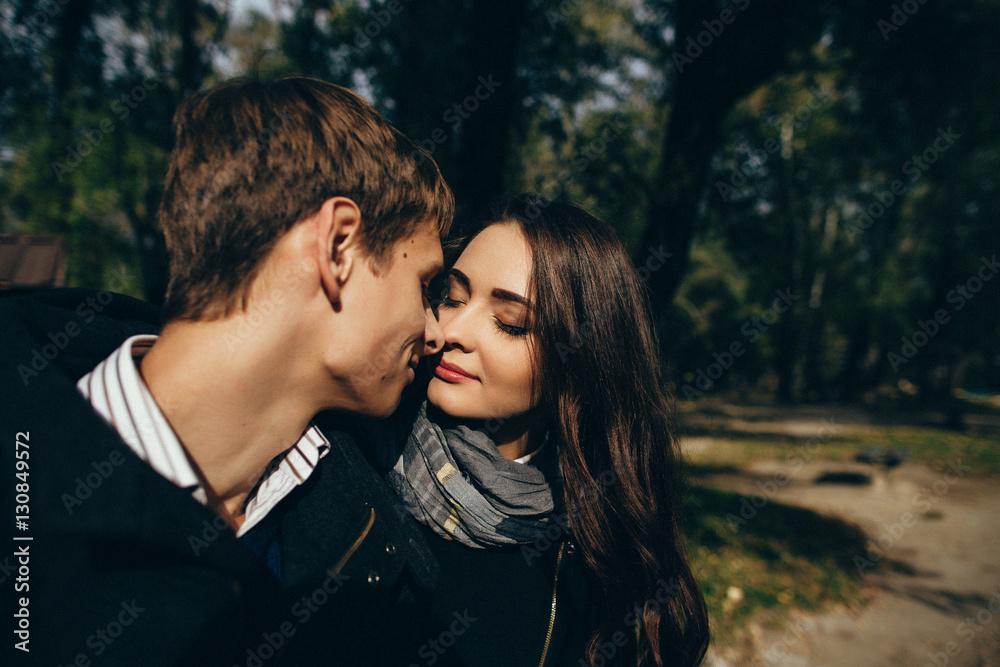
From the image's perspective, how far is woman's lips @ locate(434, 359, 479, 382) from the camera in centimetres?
196

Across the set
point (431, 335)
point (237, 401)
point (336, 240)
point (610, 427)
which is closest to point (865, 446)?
point (610, 427)

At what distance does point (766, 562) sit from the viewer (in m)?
5.40

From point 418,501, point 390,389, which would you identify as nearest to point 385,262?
point 390,389

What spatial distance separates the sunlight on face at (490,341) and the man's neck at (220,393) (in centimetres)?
61

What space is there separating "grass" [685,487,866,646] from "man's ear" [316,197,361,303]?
4.58 meters

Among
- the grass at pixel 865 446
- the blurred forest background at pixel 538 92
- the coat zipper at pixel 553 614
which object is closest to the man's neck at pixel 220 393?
the coat zipper at pixel 553 614

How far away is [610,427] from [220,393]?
152 centimetres

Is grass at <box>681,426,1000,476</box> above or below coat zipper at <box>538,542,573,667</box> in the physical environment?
below

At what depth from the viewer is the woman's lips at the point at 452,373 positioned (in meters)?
1.96

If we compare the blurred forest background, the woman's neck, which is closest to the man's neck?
the woman's neck

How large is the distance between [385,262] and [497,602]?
1.38 meters

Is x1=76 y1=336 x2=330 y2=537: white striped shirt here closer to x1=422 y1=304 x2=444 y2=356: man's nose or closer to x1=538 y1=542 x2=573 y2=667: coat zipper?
x1=422 y1=304 x2=444 y2=356: man's nose

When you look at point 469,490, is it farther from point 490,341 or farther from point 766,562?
point 766,562

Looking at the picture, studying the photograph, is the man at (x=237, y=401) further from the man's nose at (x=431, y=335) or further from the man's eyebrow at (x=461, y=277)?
the man's eyebrow at (x=461, y=277)
